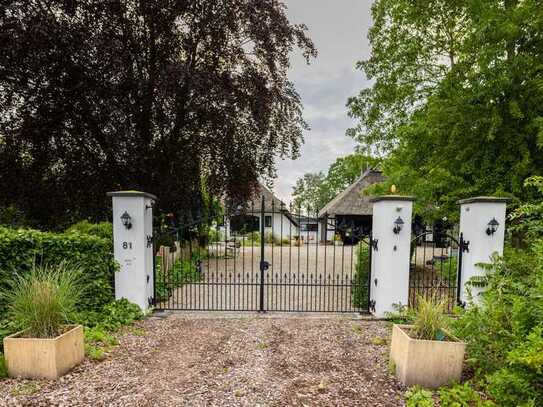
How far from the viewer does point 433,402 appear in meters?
2.76

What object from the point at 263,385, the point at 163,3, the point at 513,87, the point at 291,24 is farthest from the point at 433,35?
the point at 263,385

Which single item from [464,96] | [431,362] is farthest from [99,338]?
[464,96]

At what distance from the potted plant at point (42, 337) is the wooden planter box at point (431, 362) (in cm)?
359

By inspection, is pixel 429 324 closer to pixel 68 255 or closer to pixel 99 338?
pixel 99 338

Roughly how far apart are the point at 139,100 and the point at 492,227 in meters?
7.79

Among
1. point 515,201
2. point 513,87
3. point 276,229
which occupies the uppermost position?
point 513,87

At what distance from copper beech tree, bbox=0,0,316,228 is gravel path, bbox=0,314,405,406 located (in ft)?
14.4

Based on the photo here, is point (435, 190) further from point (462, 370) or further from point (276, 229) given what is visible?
point (276, 229)

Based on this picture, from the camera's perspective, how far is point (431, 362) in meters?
3.00

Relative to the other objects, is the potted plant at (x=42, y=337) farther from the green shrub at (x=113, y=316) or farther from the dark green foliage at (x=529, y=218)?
the dark green foliage at (x=529, y=218)

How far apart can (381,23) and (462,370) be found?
930cm

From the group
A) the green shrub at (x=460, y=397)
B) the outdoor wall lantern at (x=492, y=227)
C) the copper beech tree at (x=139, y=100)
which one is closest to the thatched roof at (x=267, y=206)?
the copper beech tree at (x=139, y=100)

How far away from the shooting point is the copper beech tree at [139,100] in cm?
645

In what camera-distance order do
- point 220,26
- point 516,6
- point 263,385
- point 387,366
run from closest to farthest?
1. point 263,385
2. point 387,366
3. point 516,6
4. point 220,26
